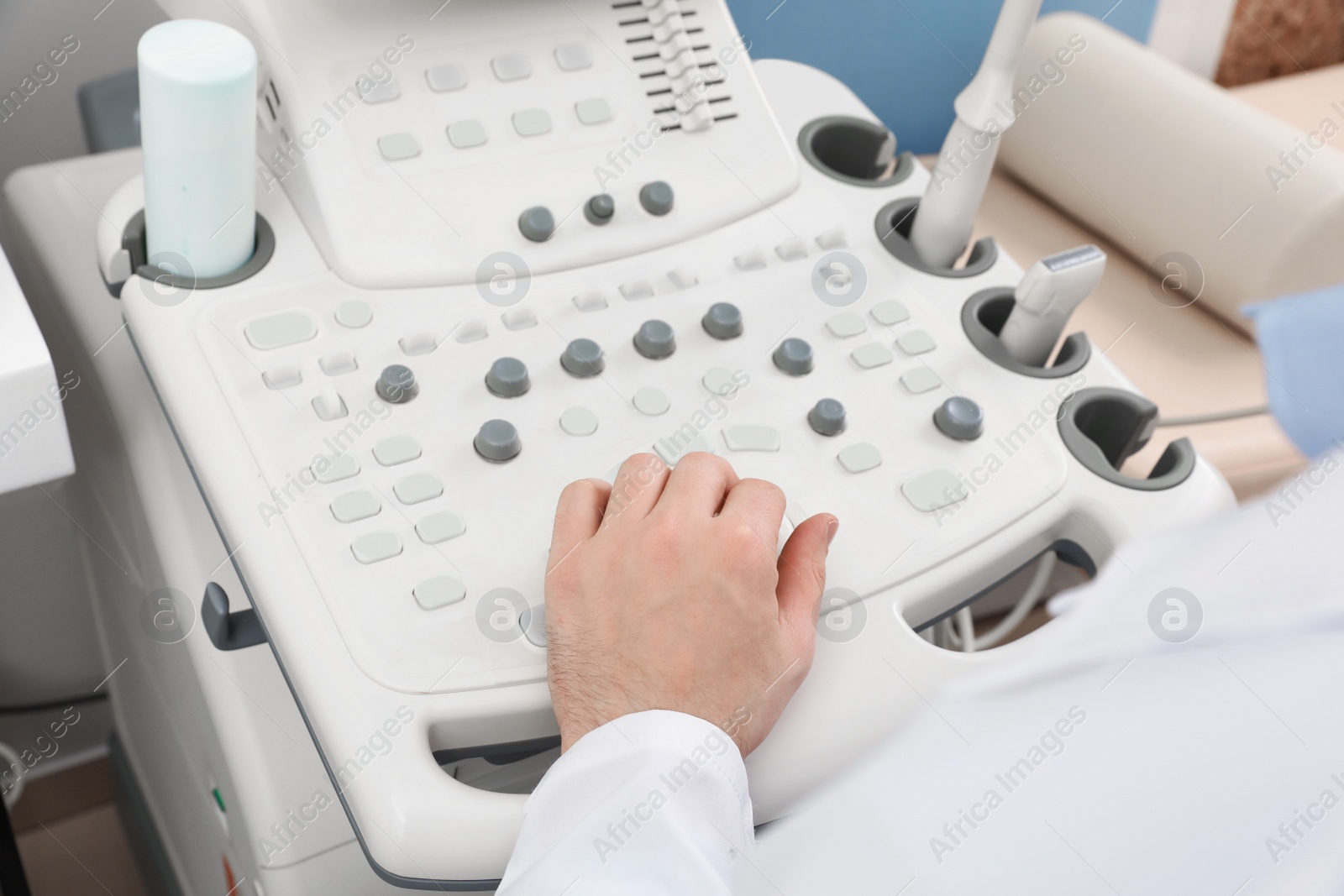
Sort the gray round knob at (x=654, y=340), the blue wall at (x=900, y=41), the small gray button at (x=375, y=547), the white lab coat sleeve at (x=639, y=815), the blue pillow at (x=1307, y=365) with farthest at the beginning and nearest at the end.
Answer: the blue wall at (x=900, y=41) < the gray round knob at (x=654, y=340) < the small gray button at (x=375, y=547) < the white lab coat sleeve at (x=639, y=815) < the blue pillow at (x=1307, y=365)

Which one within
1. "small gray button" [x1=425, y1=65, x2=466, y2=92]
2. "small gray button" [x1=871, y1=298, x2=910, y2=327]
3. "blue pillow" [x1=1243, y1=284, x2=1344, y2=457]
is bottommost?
"small gray button" [x1=871, y1=298, x2=910, y2=327]

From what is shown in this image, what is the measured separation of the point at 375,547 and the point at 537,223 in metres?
0.23

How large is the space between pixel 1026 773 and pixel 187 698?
476 millimetres

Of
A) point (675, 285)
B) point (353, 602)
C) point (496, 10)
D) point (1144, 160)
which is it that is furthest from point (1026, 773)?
point (1144, 160)

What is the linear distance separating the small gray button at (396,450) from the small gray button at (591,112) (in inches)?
9.5

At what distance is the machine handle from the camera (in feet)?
1.59

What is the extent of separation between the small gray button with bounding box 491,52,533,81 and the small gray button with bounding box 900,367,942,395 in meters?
0.29

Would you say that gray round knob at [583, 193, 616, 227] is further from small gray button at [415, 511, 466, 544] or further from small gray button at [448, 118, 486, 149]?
small gray button at [415, 511, 466, 544]

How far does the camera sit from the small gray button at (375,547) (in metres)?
0.49

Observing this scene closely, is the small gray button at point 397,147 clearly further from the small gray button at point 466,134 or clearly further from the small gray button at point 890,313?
the small gray button at point 890,313

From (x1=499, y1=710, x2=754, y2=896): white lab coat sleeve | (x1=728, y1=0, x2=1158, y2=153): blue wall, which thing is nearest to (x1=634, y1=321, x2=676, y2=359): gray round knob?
(x1=499, y1=710, x2=754, y2=896): white lab coat sleeve

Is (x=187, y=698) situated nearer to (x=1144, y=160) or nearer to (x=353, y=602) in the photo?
(x=353, y=602)

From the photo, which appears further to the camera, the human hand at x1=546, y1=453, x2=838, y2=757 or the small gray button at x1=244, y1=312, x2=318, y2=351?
the small gray button at x1=244, y1=312, x2=318, y2=351

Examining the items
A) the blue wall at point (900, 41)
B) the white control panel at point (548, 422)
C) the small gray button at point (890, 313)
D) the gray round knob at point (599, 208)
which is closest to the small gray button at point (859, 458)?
the white control panel at point (548, 422)
